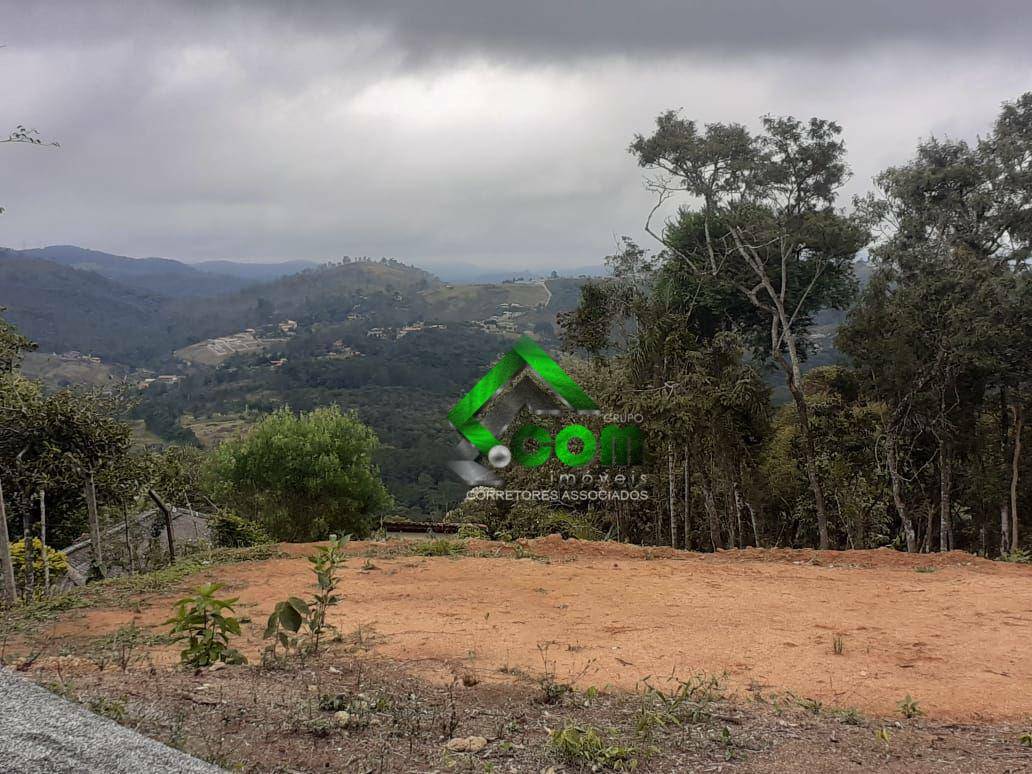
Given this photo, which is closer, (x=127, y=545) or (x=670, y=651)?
(x=670, y=651)

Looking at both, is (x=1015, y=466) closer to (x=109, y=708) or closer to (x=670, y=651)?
(x=670, y=651)

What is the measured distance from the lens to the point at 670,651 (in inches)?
235

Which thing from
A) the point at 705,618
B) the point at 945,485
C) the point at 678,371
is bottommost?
the point at 945,485

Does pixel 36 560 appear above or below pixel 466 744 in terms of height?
below

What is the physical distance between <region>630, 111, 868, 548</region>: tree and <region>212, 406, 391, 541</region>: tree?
9843mm

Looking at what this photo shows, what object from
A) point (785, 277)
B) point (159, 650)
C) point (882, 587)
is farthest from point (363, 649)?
point (785, 277)

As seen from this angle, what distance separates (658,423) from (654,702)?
9053mm

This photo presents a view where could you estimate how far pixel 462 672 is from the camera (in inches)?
206

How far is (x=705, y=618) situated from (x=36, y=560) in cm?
960

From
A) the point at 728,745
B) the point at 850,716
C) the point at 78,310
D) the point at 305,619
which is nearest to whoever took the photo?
the point at 728,745

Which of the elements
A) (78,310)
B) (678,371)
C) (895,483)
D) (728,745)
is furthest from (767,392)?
(78,310)

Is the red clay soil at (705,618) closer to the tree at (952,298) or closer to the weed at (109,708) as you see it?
the weed at (109,708)

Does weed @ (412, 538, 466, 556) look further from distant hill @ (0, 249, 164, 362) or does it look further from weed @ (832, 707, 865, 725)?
distant hill @ (0, 249, 164, 362)

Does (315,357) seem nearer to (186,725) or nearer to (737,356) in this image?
(737,356)
